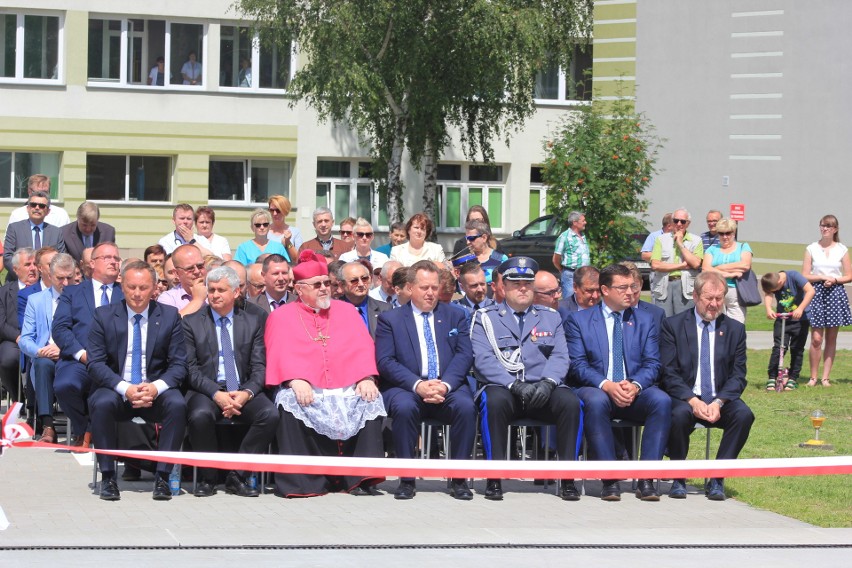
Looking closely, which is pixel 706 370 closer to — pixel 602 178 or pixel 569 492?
pixel 569 492

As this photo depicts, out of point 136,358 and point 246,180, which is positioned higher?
point 246,180

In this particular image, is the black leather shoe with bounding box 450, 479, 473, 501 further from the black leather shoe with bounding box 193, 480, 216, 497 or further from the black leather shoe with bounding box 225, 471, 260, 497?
the black leather shoe with bounding box 193, 480, 216, 497

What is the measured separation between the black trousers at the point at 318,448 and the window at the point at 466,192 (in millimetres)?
31187

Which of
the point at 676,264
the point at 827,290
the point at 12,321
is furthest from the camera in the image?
the point at 676,264

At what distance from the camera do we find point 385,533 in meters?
8.23

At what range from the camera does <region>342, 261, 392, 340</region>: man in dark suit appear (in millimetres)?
10797

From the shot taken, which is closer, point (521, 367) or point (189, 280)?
point (521, 367)

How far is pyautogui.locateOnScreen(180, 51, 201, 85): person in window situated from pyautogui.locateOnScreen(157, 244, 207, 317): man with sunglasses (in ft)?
90.4

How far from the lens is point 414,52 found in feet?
103

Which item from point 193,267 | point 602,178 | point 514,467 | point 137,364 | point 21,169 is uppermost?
point 21,169

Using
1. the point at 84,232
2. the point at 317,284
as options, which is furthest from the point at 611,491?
the point at 84,232

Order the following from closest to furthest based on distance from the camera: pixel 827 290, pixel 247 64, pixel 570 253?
pixel 827 290 < pixel 570 253 < pixel 247 64

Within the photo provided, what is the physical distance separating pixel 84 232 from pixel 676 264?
6.79 meters

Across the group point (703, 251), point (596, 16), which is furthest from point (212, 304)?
point (596, 16)
